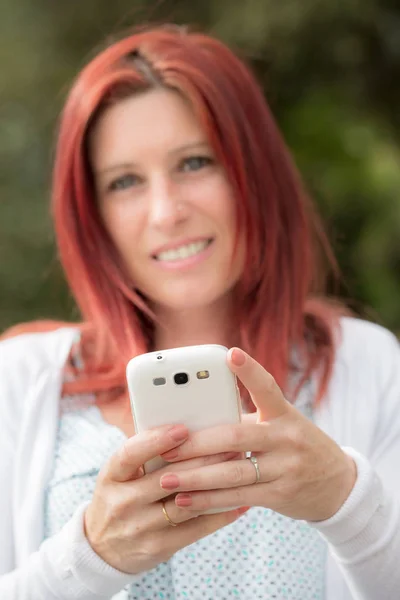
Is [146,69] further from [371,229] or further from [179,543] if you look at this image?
[371,229]

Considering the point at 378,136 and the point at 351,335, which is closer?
the point at 351,335

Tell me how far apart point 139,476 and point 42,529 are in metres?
0.33

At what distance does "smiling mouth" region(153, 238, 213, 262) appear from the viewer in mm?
1143

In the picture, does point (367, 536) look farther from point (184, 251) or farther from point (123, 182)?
point (123, 182)

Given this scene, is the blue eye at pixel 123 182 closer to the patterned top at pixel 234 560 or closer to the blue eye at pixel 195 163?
the blue eye at pixel 195 163

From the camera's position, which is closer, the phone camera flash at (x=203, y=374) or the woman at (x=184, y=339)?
the phone camera flash at (x=203, y=374)

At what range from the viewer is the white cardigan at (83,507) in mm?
872

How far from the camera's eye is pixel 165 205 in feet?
3.67

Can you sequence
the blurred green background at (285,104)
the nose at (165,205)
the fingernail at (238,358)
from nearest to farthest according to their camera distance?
the fingernail at (238,358) < the nose at (165,205) < the blurred green background at (285,104)

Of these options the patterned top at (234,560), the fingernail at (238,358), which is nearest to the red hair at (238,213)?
the patterned top at (234,560)

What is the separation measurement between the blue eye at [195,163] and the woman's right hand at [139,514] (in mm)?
516

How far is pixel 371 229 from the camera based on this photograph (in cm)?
203

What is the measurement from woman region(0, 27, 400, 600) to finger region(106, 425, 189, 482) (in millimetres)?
101

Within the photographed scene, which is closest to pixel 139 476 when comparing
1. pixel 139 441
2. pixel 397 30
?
pixel 139 441
